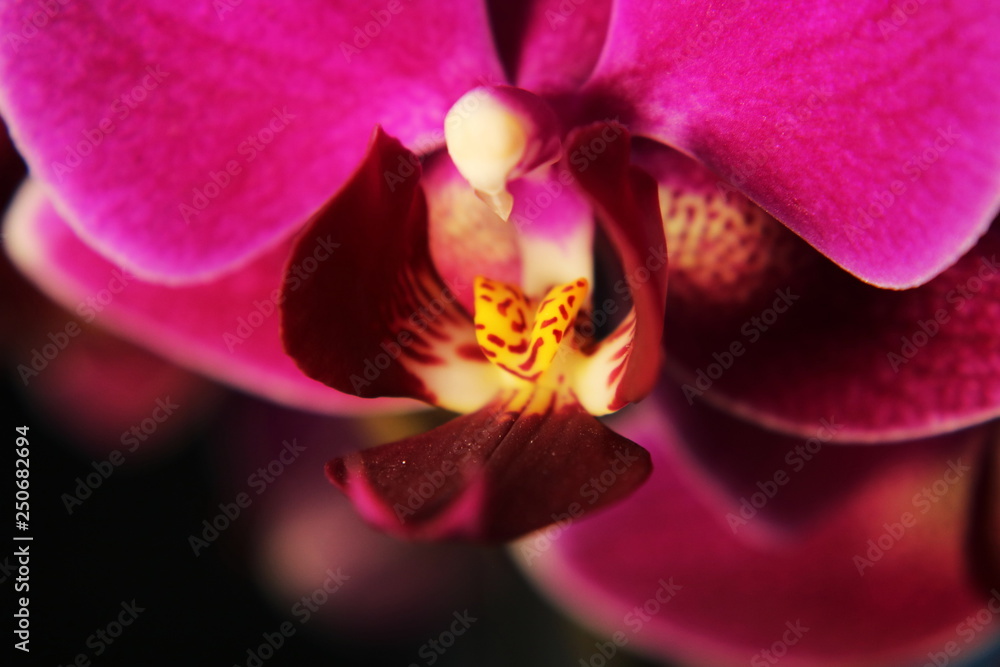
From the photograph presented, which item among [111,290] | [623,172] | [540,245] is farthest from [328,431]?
[623,172]

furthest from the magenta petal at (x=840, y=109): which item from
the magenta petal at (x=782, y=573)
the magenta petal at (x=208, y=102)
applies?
the magenta petal at (x=782, y=573)

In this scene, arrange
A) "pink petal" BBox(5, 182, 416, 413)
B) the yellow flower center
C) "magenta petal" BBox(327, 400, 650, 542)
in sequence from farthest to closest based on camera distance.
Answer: "pink petal" BBox(5, 182, 416, 413) → the yellow flower center → "magenta petal" BBox(327, 400, 650, 542)

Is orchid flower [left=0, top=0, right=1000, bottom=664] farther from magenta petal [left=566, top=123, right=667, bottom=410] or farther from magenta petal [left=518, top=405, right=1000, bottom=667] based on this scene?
magenta petal [left=518, top=405, right=1000, bottom=667]

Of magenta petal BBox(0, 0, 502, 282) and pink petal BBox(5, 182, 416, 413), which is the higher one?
magenta petal BBox(0, 0, 502, 282)

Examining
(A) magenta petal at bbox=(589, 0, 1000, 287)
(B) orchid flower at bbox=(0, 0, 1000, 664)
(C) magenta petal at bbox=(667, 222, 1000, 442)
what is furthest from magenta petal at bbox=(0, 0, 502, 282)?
(C) magenta petal at bbox=(667, 222, 1000, 442)

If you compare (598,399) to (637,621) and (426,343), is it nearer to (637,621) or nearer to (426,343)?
(426,343)

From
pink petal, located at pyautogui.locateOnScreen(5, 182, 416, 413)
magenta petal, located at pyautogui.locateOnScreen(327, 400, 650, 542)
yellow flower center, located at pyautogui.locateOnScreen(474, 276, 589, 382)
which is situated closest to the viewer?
magenta petal, located at pyautogui.locateOnScreen(327, 400, 650, 542)

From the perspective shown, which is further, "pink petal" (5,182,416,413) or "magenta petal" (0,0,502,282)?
"pink petal" (5,182,416,413)

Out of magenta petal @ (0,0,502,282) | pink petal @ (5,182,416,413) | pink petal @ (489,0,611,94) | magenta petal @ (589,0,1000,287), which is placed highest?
magenta petal @ (589,0,1000,287)
